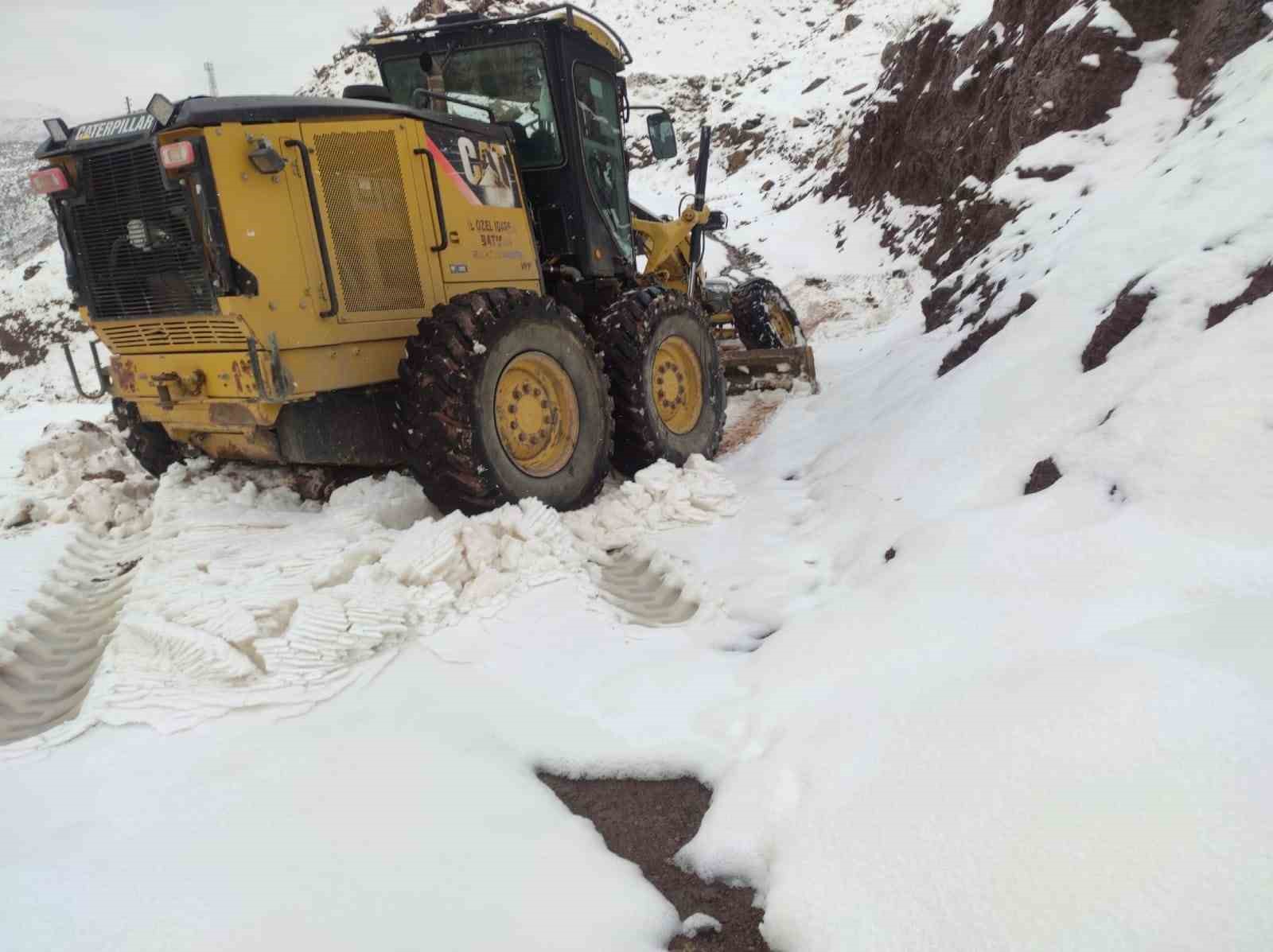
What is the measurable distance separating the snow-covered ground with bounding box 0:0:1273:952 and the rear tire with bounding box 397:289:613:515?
30 centimetres

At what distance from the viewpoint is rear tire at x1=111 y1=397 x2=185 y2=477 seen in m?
5.13

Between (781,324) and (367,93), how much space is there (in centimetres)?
473

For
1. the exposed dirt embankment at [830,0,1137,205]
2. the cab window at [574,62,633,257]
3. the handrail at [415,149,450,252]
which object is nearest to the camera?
the handrail at [415,149,450,252]

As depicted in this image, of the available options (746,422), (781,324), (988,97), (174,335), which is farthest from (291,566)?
(988,97)

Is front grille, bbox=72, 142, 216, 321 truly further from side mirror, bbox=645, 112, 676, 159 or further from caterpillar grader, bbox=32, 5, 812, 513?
side mirror, bbox=645, 112, 676, 159

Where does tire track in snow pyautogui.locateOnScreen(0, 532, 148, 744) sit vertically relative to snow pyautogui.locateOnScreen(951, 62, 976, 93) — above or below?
below

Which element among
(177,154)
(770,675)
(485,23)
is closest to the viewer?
(770,675)

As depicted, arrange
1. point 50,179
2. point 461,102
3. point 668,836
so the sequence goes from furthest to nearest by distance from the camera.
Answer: point 461,102 → point 50,179 → point 668,836

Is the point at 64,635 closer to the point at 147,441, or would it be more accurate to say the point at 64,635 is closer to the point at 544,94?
the point at 147,441

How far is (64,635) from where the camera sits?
12.1ft

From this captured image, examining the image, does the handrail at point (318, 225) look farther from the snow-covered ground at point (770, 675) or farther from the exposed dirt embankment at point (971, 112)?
the exposed dirt embankment at point (971, 112)

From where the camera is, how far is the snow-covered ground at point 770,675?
185cm

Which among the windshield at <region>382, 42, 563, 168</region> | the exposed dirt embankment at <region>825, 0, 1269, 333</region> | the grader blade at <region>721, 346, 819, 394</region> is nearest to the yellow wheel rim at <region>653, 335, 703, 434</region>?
the grader blade at <region>721, 346, 819, 394</region>

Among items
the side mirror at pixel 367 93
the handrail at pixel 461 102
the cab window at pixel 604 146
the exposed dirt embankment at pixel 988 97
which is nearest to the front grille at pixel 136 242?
the side mirror at pixel 367 93
